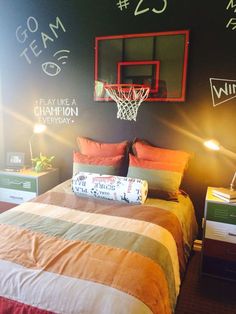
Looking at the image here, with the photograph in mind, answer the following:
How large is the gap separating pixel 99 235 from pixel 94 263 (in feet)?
0.99

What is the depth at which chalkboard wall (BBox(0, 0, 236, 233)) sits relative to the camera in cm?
→ 250

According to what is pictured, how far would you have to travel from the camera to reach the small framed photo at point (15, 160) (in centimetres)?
318

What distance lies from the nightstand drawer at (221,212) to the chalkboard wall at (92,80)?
51 centimetres

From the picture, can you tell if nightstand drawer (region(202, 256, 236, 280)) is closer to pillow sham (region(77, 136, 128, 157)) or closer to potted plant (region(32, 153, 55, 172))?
pillow sham (region(77, 136, 128, 157))

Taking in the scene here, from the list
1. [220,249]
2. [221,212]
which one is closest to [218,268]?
[220,249]

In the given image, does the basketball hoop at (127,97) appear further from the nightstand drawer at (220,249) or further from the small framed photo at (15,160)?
the nightstand drawer at (220,249)

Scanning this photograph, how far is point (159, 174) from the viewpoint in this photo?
2.38 m

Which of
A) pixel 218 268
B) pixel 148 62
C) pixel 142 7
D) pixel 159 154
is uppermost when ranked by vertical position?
pixel 142 7

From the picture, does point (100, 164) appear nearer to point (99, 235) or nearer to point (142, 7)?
point (99, 235)

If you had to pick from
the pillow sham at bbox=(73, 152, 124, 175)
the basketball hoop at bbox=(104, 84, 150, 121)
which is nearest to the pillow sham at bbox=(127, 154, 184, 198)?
the pillow sham at bbox=(73, 152, 124, 175)

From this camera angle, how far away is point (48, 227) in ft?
5.60

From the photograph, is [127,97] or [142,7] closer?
[142,7]

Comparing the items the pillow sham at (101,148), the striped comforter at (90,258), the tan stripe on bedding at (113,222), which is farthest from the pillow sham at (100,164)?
the tan stripe on bedding at (113,222)

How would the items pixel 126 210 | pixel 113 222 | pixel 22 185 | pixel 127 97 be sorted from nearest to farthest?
pixel 113 222 < pixel 126 210 < pixel 127 97 < pixel 22 185
